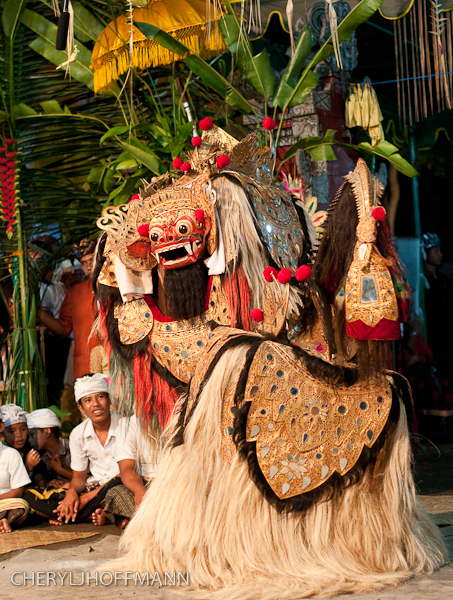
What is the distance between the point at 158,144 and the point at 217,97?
617mm

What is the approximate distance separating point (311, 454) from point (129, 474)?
1554mm

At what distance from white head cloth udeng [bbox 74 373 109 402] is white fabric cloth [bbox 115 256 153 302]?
32.5 inches

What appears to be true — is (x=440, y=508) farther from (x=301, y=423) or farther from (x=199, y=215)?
(x=199, y=215)

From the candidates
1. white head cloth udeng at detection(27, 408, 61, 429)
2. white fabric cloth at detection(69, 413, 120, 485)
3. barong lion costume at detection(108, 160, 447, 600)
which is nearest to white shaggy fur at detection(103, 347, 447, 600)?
barong lion costume at detection(108, 160, 447, 600)

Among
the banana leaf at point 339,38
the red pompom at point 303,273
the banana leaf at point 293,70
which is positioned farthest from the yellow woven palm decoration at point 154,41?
the red pompom at point 303,273

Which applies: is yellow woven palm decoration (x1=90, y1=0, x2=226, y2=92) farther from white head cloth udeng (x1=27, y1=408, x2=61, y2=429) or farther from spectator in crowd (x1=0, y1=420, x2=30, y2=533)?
spectator in crowd (x1=0, y1=420, x2=30, y2=533)

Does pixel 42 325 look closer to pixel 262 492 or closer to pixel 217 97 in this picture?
pixel 217 97

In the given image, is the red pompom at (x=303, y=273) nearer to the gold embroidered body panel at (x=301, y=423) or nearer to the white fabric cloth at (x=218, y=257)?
the gold embroidered body panel at (x=301, y=423)

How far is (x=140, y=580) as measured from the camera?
2.97 metres

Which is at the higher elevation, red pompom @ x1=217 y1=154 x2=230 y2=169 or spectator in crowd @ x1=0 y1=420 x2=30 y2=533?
red pompom @ x1=217 y1=154 x2=230 y2=169

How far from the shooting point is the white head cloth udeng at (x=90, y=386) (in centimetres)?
450

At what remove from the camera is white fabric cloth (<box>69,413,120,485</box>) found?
14.9ft

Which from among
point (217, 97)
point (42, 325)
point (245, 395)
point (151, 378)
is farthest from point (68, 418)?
point (245, 395)

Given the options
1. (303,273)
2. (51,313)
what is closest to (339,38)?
(303,273)
